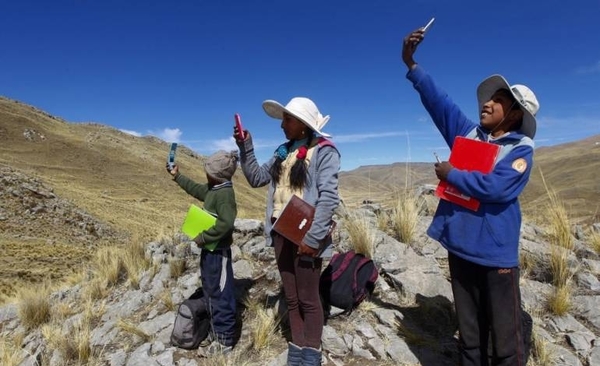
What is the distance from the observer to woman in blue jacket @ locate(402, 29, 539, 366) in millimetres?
2461

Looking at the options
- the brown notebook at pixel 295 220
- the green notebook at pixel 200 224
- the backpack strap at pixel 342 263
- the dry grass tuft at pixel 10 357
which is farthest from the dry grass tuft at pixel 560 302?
the dry grass tuft at pixel 10 357

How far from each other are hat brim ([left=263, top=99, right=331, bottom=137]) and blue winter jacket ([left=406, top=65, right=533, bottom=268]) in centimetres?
106

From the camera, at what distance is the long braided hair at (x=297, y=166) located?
10.2 feet

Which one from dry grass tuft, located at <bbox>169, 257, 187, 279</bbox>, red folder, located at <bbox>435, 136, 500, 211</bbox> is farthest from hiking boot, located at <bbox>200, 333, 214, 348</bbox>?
red folder, located at <bbox>435, 136, 500, 211</bbox>

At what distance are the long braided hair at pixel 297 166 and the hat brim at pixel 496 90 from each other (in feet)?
4.19

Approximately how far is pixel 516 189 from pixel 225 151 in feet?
8.54

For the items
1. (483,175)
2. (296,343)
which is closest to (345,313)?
(296,343)

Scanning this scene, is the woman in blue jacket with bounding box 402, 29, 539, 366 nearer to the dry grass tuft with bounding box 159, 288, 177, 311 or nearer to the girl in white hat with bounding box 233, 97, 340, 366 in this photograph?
the girl in white hat with bounding box 233, 97, 340, 366

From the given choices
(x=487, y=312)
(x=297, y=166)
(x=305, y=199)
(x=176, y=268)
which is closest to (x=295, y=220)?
(x=305, y=199)

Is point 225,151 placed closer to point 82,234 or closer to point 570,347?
point 570,347

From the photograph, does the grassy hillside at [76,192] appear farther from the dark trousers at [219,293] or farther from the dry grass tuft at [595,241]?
the dry grass tuft at [595,241]

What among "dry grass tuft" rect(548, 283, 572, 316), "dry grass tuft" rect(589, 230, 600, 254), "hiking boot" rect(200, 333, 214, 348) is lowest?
"hiking boot" rect(200, 333, 214, 348)

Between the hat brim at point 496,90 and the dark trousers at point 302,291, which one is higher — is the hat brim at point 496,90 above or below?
above

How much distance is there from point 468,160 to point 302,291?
61.0 inches
